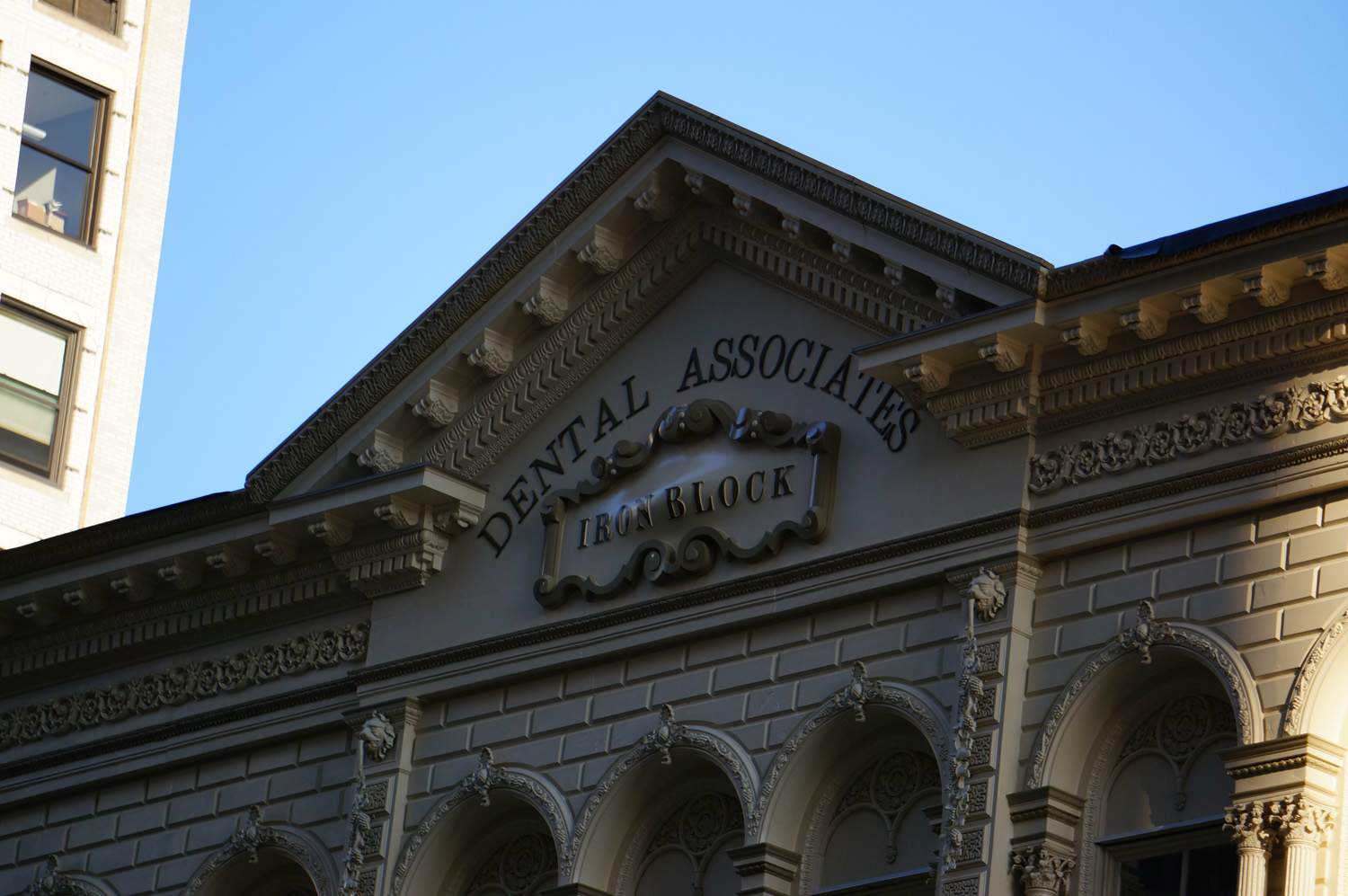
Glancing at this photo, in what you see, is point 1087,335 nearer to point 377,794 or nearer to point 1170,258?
point 1170,258

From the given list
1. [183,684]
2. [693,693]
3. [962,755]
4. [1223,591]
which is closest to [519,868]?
[693,693]

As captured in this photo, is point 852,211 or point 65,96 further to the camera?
point 65,96

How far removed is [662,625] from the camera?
1053 inches

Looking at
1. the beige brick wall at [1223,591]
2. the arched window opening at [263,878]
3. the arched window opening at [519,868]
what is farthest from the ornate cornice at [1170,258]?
the arched window opening at [263,878]

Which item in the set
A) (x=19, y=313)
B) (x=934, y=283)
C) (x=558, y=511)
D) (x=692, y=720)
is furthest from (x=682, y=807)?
(x=19, y=313)

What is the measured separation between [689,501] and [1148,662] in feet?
16.4

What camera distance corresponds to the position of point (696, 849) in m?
26.7

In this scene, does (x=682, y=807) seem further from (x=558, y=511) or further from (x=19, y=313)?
(x=19, y=313)

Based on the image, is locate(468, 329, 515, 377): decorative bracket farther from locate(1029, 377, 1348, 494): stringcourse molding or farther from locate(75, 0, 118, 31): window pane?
locate(75, 0, 118, 31): window pane

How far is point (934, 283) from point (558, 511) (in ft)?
15.0

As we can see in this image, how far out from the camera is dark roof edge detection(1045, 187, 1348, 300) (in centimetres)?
2283

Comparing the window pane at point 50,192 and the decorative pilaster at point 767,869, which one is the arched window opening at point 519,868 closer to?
the decorative pilaster at point 767,869

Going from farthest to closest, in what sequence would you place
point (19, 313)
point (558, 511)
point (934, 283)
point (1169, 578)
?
point (19, 313)
point (558, 511)
point (934, 283)
point (1169, 578)

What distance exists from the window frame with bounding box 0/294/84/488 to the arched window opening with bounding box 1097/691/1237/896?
2223 centimetres
